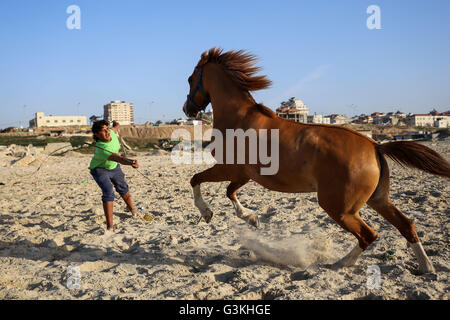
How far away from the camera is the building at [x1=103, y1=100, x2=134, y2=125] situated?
493ft

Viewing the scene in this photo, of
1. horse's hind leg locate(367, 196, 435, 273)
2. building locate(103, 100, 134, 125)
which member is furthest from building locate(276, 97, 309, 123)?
building locate(103, 100, 134, 125)

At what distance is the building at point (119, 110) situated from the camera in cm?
15012

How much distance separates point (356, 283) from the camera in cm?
340

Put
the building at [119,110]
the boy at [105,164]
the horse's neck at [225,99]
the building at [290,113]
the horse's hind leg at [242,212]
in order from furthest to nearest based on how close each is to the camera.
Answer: the building at [119,110]
the building at [290,113]
the boy at [105,164]
the horse's hind leg at [242,212]
the horse's neck at [225,99]

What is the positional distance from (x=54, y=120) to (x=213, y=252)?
128 metres

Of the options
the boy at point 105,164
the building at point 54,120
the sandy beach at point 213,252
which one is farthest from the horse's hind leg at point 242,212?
the building at point 54,120

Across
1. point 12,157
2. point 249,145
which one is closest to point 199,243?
point 249,145

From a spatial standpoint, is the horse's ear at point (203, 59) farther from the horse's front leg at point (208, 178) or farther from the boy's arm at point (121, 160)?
the boy's arm at point (121, 160)

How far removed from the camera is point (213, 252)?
14.9ft

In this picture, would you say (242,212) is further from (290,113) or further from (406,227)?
(290,113)

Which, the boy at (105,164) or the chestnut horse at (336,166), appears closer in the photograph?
the chestnut horse at (336,166)

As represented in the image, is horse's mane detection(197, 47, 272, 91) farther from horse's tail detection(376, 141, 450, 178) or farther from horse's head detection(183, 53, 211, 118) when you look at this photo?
horse's tail detection(376, 141, 450, 178)
